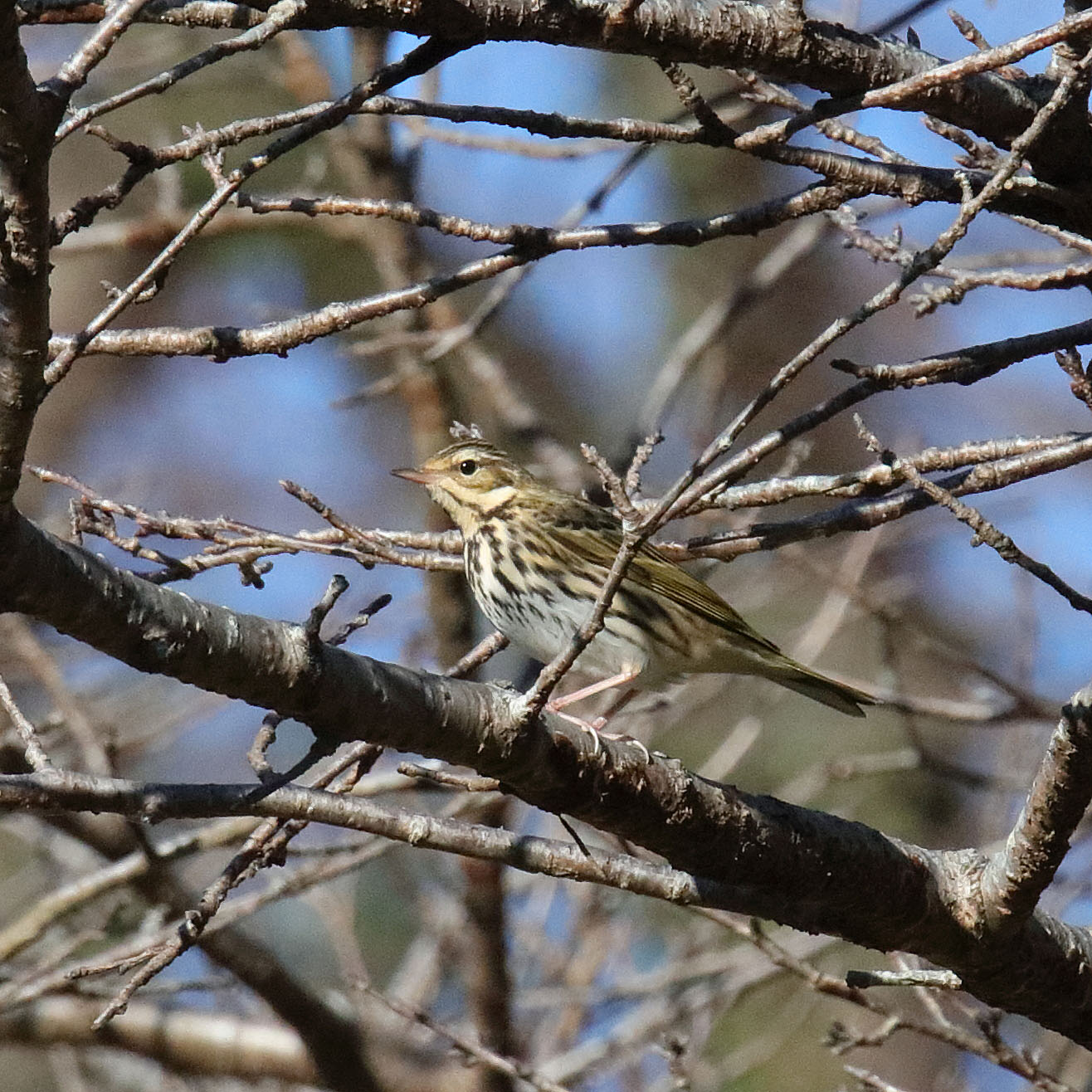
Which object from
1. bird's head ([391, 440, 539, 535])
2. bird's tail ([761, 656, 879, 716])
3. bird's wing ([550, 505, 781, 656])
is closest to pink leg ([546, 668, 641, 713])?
bird's wing ([550, 505, 781, 656])

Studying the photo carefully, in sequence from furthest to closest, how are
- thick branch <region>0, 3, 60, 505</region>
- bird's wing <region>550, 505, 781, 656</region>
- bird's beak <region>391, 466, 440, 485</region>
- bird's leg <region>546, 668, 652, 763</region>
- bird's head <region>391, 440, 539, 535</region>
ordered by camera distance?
bird's beak <region>391, 466, 440, 485</region>, bird's head <region>391, 440, 539, 535</region>, bird's wing <region>550, 505, 781, 656</region>, bird's leg <region>546, 668, 652, 763</region>, thick branch <region>0, 3, 60, 505</region>

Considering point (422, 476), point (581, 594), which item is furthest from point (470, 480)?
point (581, 594)

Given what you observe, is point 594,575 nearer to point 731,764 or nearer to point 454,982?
point 731,764

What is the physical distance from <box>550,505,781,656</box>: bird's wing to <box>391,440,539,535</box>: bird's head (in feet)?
0.83

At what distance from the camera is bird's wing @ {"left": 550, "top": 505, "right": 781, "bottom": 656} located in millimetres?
5465

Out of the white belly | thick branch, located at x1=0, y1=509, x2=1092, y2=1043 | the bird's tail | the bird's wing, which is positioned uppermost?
the bird's wing

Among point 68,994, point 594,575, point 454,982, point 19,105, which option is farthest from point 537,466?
point 19,105

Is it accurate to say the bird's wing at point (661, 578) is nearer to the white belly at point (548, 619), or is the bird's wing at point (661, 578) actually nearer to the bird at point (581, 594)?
the bird at point (581, 594)

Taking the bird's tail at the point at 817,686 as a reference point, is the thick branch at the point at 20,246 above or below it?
below

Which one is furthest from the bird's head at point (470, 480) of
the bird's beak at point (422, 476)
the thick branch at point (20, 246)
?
the thick branch at point (20, 246)

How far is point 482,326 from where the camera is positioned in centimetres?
525

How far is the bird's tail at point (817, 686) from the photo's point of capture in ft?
16.8

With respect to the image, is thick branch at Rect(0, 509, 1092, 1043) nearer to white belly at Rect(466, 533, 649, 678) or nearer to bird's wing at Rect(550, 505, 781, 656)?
white belly at Rect(466, 533, 649, 678)

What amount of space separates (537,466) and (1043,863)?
4.09 metres
